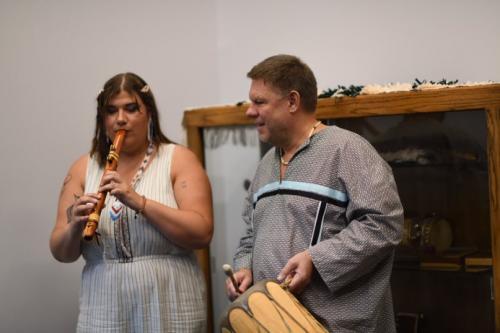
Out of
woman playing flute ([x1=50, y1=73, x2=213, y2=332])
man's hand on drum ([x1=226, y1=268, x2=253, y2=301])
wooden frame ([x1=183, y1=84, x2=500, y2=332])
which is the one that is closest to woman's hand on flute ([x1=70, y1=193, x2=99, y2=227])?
woman playing flute ([x1=50, y1=73, x2=213, y2=332])

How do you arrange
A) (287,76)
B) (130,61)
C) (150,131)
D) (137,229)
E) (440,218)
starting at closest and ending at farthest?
(287,76) < (137,229) < (150,131) < (440,218) < (130,61)

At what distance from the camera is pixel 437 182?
8.30ft

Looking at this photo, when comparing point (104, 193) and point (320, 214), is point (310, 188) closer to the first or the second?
point (320, 214)

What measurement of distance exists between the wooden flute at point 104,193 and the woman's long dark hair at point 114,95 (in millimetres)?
109

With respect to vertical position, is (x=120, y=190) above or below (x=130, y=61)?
below

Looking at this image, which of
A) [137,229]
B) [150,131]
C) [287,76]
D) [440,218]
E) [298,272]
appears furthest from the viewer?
[440,218]

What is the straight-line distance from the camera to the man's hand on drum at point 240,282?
1.85 meters

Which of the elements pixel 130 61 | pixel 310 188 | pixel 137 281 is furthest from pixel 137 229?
pixel 130 61

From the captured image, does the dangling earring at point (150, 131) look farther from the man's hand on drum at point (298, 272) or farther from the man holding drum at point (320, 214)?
the man's hand on drum at point (298, 272)

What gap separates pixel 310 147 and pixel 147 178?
0.56m

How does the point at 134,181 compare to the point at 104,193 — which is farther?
the point at 134,181

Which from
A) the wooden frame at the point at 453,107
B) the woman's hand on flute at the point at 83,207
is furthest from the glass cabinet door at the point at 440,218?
the woman's hand on flute at the point at 83,207

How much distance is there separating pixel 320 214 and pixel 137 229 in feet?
1.93

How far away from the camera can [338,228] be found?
5.87ft
